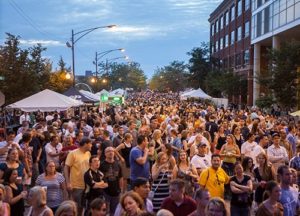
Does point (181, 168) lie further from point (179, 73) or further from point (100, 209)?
point (179, 73)

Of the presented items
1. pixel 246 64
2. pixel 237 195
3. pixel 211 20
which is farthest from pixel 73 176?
pixel 211 20

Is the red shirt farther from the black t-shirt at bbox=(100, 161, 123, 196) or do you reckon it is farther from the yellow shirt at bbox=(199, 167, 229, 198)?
the black t-shirt at bbox=(100, 161, 123, 196)

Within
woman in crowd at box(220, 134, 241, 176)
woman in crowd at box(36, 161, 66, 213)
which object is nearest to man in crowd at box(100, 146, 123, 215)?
woman in crowd at box(36, 161, 66, 213)

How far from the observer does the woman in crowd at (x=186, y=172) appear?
898cm

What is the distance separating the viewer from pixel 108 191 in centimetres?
874

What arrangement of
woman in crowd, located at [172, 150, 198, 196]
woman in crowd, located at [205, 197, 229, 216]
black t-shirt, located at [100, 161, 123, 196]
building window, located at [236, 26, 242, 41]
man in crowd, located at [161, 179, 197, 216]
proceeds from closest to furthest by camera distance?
woman in crowd, located at [205, 197, 229, 216] → man in crowd, located at [161, 179, 197, 216] → black t-shirt, located at [100, 161, 123, 196] → woman in crowd, located at [172, 150, 198, 196] → building window, located at [236, 26, 242, 41]

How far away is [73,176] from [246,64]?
174ft

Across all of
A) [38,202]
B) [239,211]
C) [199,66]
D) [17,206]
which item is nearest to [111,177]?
[17,206]

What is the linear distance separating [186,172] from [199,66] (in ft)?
223

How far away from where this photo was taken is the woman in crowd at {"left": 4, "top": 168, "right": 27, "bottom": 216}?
738cm

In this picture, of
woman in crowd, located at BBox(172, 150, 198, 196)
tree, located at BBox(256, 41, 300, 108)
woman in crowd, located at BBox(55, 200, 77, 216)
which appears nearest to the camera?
woman in crowd, located at BBox(55, 200, 77, 216)

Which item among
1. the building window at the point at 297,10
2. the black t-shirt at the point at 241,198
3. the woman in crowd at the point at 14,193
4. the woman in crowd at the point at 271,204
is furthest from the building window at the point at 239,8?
the woman in crowd at the point at 271,204

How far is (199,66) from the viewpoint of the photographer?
251ft

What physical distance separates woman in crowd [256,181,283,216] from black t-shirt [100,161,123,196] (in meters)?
3.23
